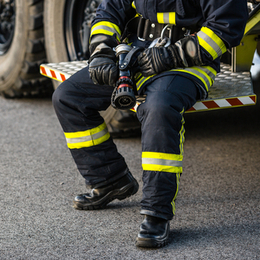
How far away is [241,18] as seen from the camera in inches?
73.6

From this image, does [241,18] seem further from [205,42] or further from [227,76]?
[227,76]

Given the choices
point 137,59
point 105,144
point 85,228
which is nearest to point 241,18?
point 137,59

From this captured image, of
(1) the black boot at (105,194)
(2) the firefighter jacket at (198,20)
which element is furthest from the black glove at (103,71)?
(1) the black boot at (105,194)

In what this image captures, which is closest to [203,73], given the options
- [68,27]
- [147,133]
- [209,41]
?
[209,41]

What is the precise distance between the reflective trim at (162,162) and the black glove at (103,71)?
0.46 metres

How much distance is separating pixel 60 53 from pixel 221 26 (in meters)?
1.93

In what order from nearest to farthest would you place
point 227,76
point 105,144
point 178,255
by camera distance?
point 178,255 → point 105,144 → point 227,76

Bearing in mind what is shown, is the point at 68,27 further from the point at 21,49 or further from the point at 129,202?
the point at 129,202

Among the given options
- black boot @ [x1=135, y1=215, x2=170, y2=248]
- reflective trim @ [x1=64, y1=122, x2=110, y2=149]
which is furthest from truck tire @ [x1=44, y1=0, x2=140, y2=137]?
black boot @ [x1=135, y1=215, x2=170, y2=248]

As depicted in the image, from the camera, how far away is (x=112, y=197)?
2.22 meters

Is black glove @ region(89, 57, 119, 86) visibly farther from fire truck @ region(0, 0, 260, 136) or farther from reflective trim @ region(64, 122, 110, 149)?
fire truck @ region(0, 0, 260, 136)

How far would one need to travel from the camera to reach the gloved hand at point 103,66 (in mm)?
1981

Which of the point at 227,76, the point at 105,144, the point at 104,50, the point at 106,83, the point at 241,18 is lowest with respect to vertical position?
the point at 105,144

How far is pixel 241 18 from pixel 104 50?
28.1 inches
